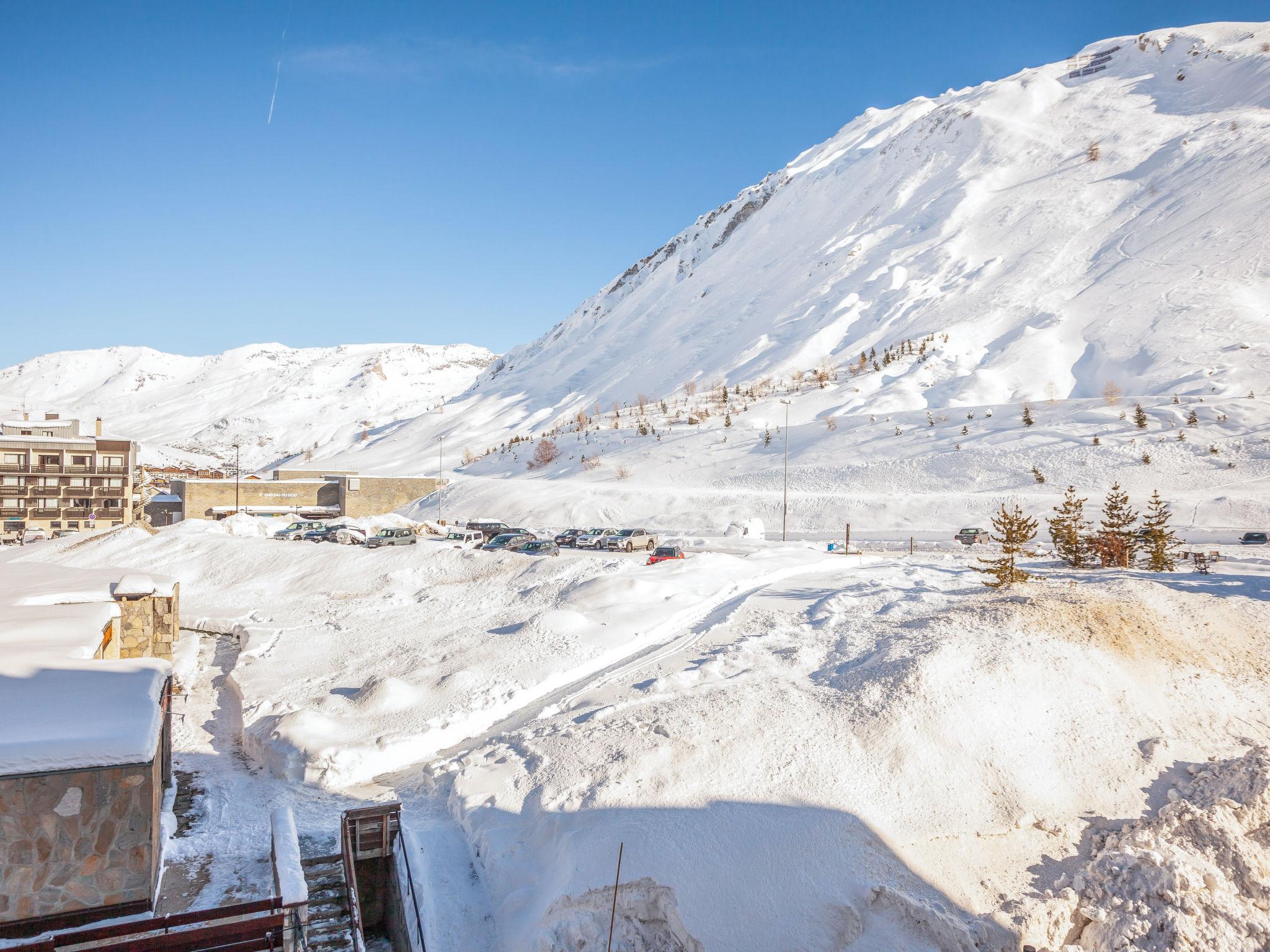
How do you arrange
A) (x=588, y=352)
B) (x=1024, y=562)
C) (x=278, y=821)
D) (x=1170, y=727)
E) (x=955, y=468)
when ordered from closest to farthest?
(x=278, y=821), (x=1170, y=727), (x=1024, y=562), (x=955, y=468), (x=588, y=352)

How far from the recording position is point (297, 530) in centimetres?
4084

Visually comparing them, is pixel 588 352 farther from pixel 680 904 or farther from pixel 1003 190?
pixel 680 904

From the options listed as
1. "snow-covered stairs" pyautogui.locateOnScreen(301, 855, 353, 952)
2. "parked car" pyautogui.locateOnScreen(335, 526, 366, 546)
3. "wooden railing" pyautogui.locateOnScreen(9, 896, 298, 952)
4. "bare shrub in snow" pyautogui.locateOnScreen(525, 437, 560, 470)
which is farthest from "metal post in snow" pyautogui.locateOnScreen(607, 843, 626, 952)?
"bare shrub in snow" pyautogui.locateOnScreen(525, 437, 560, 470)

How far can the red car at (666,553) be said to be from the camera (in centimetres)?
2750

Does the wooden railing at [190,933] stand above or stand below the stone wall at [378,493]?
below

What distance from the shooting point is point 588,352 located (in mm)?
116375

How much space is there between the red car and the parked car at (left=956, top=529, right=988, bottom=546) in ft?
43.5

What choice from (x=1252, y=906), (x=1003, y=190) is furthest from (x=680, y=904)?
(x=1003, y=190)

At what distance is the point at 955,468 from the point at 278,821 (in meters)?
40.9

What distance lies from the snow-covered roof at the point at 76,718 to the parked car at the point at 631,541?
24110 mm

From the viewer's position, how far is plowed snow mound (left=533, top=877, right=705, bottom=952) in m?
9.11

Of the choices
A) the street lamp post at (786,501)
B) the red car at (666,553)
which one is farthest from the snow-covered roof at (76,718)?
the street lamp post at (786,501)

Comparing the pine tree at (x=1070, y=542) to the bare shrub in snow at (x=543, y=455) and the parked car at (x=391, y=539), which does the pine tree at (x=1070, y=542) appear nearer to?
the parked car at (x=391, y=539)

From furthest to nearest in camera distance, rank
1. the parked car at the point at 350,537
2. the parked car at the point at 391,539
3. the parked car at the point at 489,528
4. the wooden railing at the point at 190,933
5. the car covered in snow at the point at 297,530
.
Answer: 1. the parked car at the point at 489,528
2. the car covered in snow at the point at 297,530
3. the parked car at the point at 350,537
4. the parked car at the point at 391,539
5. the wooden railing at the point at 190,933
